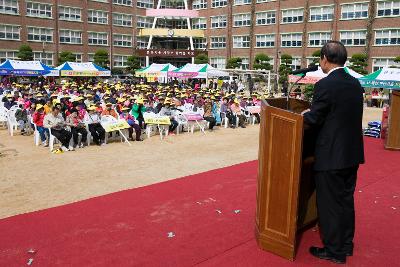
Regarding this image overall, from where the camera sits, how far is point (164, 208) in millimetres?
5023

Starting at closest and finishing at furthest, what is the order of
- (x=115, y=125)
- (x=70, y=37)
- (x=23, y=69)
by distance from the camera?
(x=115, y=125) → (x=23, y=69) → (x=70, y=37)

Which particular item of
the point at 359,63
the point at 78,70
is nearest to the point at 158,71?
the point at 78,70

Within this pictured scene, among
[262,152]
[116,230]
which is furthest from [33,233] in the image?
[262,152]

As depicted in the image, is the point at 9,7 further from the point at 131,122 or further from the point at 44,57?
the point at 131,122

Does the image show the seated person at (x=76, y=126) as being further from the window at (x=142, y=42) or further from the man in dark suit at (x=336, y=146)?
the window at (x=142, y=42)

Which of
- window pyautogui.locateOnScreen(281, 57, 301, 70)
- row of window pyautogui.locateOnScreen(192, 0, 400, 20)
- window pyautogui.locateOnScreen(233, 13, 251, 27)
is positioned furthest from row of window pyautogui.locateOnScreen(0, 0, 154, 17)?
window pyautogui.locateOnScreen(281, 57, 301, 70)

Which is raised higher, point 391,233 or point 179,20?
point 179,20

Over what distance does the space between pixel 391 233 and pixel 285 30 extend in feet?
152

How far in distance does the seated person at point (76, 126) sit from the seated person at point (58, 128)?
9.3 inches

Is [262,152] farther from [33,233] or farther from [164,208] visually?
[33,233]

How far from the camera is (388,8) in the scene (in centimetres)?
3825

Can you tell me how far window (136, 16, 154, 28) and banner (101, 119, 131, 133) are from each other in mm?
48982

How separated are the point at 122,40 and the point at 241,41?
1753 centimetres

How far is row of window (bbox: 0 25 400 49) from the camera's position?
129 feet
